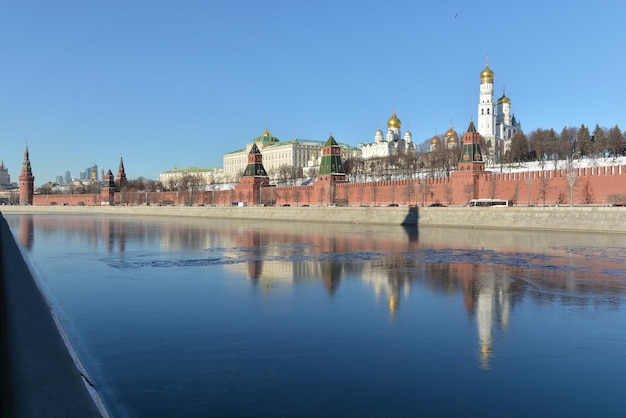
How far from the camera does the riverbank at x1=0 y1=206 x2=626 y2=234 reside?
18.5 m

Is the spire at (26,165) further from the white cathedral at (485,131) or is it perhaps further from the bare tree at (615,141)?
the bare tree at (615,141)

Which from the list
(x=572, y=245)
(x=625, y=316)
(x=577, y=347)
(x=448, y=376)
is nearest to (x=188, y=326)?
(x=448, y=376)

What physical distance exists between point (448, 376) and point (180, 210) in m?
36.7

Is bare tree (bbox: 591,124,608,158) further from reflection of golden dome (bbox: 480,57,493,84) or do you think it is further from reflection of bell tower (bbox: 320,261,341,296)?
reflection of bell tower (bbox: 320,261,341,296)

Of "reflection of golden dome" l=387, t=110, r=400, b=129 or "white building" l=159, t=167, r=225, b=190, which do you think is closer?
"reflection of golden dome" l=387, t=110, r=400, b=129

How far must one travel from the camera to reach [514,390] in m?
3.52

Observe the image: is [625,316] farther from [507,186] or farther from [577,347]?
[507,186]

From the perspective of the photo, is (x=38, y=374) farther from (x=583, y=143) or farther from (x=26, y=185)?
(x=26, y=185)

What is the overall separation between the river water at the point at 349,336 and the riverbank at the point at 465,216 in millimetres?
9008

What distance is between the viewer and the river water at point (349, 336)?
11.1ft

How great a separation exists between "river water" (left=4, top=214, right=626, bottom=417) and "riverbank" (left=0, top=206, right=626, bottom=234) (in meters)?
9.01

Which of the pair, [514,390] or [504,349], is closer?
[514,390]

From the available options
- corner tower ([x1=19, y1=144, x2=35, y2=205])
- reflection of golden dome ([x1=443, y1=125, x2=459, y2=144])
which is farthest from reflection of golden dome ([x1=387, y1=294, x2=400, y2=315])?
corner tower ([x1=19, y1=144, x2=35, y2=205])

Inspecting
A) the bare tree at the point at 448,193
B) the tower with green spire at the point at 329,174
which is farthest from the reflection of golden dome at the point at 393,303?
the tower with green spire at the point at 329,174
